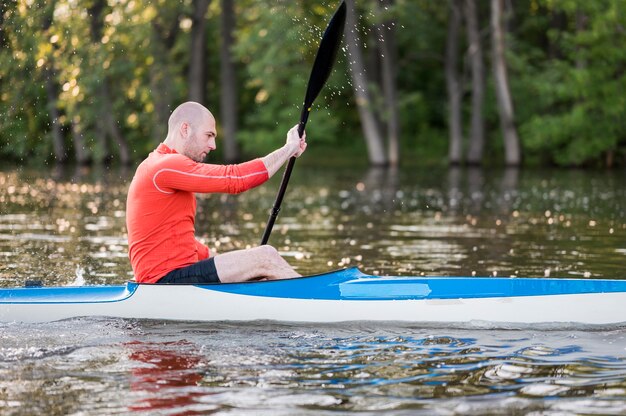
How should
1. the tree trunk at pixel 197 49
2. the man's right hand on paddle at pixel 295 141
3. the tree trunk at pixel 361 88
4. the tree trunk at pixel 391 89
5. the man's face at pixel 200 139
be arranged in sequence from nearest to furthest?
the man's face at pixel 200 139 → the man's right hand on paddle at pixel 295 141 → the tree trunk at pixel 361 88 → the tree trunk at pixel 391 89 → the tree trunk at pixel 197 49

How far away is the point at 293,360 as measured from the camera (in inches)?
266

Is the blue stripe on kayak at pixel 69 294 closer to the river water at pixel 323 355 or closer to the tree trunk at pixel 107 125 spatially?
the river water at pixel 323 355

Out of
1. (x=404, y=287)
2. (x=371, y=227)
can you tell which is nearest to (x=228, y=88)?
(x=371, y=227)

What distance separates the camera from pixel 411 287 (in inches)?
307

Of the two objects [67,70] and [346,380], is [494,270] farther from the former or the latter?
[67,70]

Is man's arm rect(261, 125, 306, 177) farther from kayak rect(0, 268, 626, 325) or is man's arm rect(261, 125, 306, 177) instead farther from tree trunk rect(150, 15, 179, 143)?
tree trunk rect(150, 15, 179, 143)

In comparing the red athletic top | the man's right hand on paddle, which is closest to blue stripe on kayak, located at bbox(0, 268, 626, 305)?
the red athletic top

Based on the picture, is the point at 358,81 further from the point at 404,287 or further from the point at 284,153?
the point at 404,287

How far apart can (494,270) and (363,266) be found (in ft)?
4.45

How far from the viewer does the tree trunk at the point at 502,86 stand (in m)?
37.1

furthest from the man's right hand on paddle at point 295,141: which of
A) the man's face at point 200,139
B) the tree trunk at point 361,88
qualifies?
the tree trunk at point 361,88

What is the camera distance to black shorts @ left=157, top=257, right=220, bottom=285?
25.8ft

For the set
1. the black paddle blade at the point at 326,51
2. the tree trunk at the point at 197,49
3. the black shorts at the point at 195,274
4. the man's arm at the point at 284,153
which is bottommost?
the black shorts at the point at 195,274

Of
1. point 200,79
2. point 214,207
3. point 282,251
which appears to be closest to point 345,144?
point 200,79
